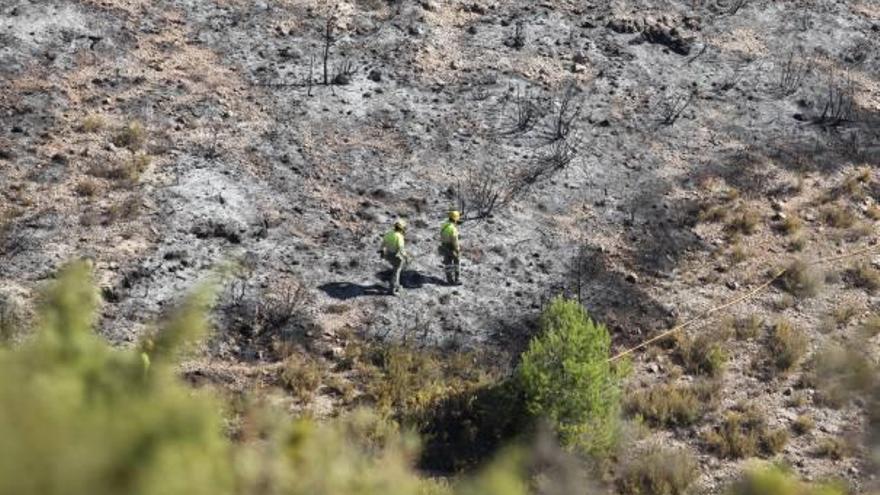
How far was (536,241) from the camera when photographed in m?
17.6

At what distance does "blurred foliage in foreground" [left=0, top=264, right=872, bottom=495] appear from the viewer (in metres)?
3.61

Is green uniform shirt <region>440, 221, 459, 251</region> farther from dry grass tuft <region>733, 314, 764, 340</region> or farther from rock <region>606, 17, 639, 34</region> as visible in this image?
rock <region>606, 17, 639, 34</region>

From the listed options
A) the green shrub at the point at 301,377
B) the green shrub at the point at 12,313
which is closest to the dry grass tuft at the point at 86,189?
the green shrub at the point at 12,313

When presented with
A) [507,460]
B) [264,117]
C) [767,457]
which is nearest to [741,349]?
[767,457]

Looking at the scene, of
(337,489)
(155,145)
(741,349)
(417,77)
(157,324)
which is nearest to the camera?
(337,489)

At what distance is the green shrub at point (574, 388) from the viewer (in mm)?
13148

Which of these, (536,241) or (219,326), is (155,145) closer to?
(219,326)

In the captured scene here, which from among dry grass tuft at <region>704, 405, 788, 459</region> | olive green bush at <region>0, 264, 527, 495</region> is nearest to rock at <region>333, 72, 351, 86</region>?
dry grass tuft at <region>704, 405, 788, 459</region>

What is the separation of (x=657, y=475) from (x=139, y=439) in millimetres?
10050

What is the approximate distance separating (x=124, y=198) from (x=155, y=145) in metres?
1.51

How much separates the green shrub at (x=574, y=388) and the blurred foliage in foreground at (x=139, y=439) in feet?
22.4

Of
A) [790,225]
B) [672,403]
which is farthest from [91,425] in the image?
[790,225]

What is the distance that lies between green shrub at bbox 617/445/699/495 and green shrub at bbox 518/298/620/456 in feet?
1.40

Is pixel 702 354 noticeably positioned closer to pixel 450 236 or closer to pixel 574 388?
pixel 574 388
